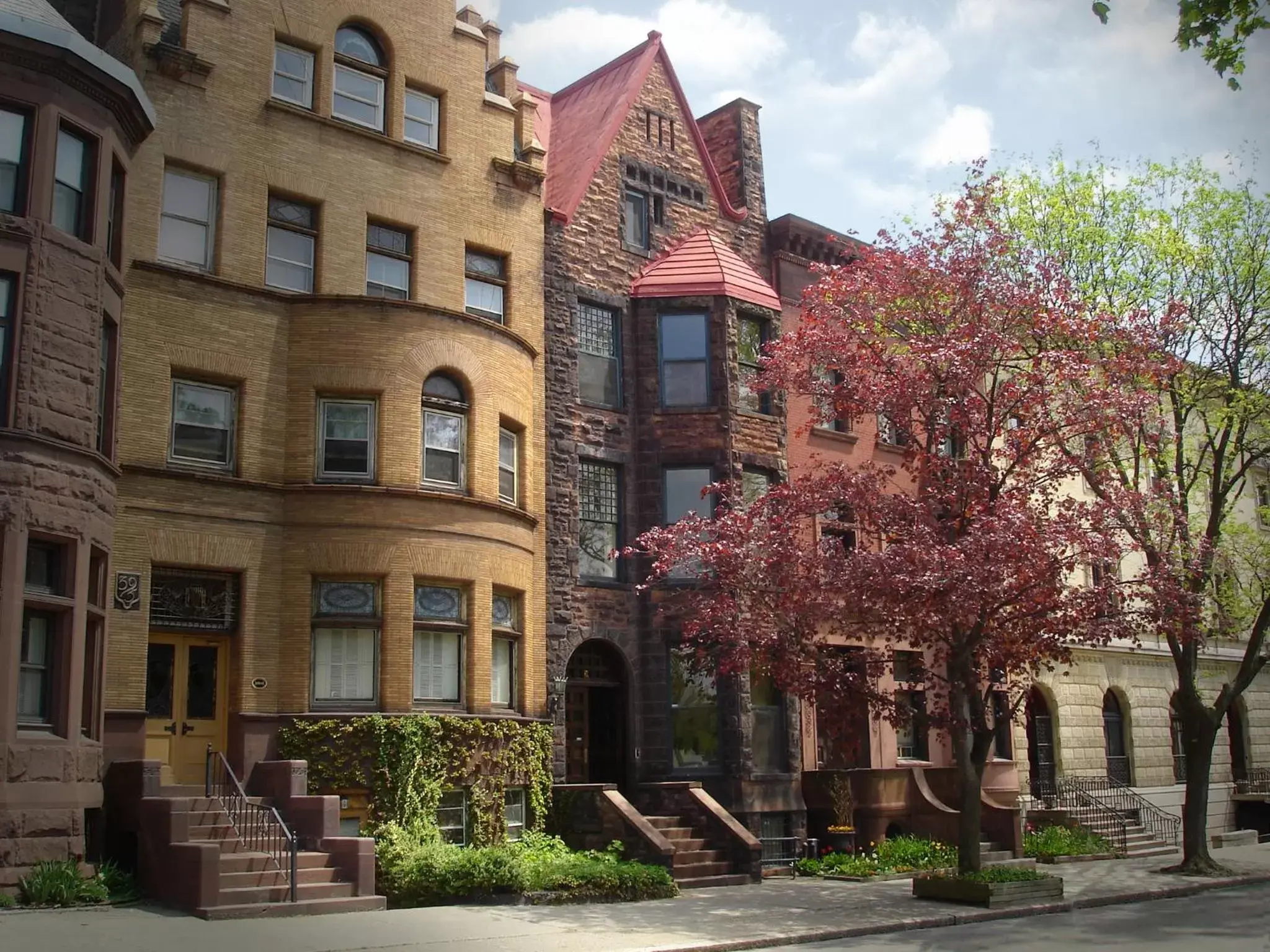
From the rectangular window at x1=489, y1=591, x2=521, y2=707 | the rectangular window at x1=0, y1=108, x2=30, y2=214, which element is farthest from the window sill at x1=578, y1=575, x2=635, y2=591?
the rectangular window at x1=0, y1=108, x2=30, y2=214

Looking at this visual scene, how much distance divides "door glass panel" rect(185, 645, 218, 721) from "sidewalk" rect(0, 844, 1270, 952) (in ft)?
14.3

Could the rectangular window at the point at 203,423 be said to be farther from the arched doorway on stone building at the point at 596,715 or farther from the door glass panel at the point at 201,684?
the arched doorway on stone building at the point at 596,715

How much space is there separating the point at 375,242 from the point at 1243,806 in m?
30.1

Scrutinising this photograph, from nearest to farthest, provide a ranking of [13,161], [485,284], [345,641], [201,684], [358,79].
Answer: [13,161] → [201,684] → [345,641] → [358,79] → [485,284]

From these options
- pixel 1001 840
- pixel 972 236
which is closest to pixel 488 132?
pixel 972 236

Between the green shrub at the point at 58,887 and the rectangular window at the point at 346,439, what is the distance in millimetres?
7216

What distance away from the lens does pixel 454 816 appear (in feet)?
68.6

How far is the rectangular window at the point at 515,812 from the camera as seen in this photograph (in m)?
21.7

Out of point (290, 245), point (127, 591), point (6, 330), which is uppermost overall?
point (290, 245)

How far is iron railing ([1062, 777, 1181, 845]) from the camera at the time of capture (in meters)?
32.5

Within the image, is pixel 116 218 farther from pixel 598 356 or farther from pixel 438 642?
pixel 598 356

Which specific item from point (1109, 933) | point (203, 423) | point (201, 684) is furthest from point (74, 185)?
point (1109, 933)

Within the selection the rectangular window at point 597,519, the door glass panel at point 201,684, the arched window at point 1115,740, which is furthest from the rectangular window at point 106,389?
the arched window at point 1115,740

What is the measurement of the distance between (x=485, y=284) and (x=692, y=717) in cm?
884
